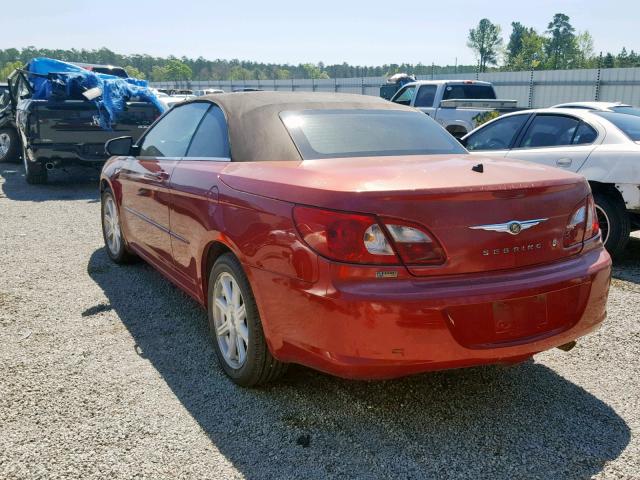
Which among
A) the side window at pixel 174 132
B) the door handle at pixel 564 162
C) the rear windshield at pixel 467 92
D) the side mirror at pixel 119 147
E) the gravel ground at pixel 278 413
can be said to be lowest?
the gravel ground at pixel 278 413

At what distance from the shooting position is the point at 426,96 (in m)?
13.7

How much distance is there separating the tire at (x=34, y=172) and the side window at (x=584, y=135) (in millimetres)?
8816

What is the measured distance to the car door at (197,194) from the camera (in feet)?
11.0

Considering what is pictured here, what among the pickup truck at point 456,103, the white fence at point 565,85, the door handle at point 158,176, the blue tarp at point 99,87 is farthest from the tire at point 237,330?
the white fence at point 565,85

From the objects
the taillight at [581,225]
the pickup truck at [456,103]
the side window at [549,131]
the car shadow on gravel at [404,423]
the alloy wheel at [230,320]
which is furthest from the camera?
the pickup truck at [456,103]

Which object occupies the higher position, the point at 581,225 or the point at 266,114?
the point at 266,114

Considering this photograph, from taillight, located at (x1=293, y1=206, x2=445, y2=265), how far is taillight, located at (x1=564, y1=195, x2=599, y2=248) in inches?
30.1

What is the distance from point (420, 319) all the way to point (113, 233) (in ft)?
13.2

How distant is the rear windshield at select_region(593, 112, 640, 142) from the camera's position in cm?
578

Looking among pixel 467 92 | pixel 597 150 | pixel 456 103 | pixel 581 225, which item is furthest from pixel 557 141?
pixel 467 92

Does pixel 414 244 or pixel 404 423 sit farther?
pixel 404 423

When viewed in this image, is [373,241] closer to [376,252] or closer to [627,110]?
[376,252]

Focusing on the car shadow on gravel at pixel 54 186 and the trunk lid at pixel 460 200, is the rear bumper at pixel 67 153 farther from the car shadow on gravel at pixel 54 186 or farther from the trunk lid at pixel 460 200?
the trunk lid at pixel 460 200

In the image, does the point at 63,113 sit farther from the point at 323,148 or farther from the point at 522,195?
the point at 522,195
